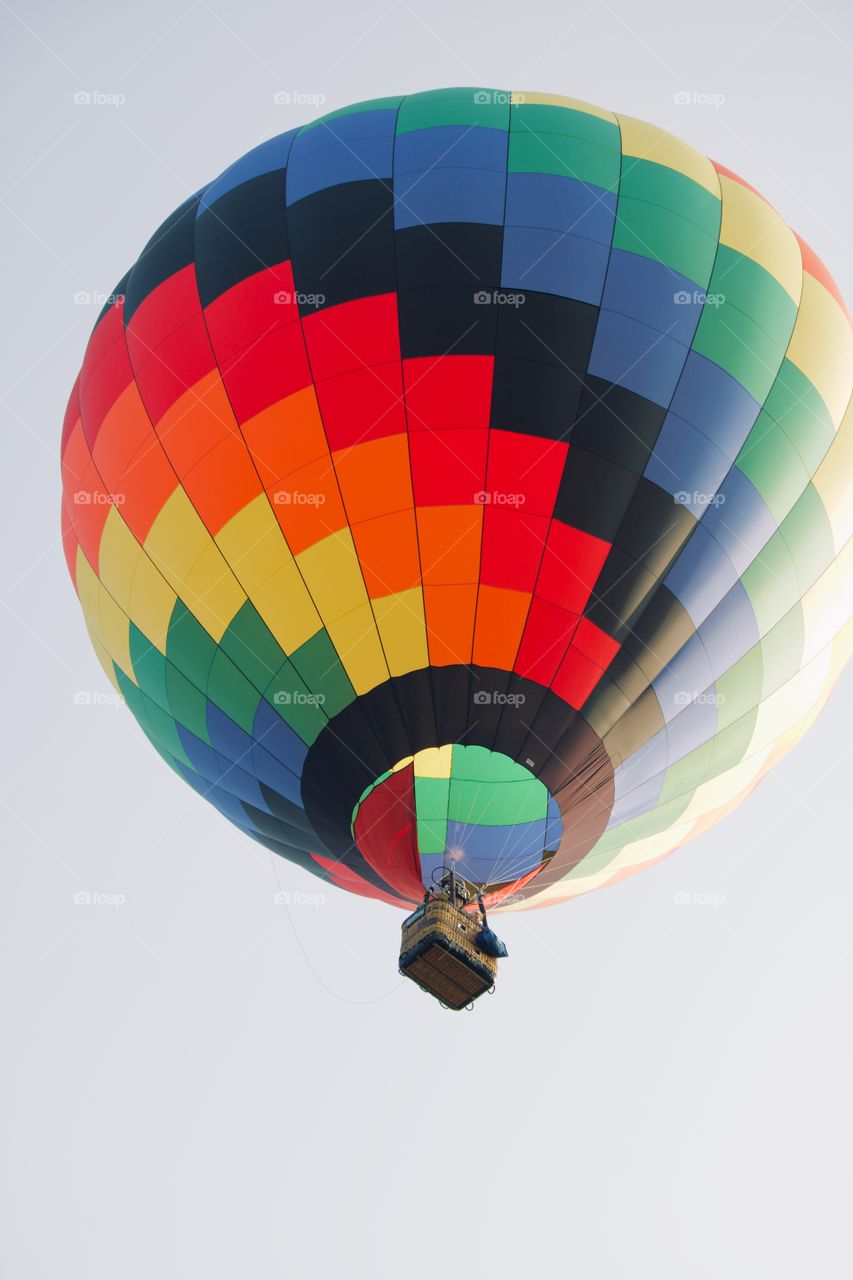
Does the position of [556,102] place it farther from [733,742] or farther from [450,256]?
[733,742]

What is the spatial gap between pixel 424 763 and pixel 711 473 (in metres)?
2.53

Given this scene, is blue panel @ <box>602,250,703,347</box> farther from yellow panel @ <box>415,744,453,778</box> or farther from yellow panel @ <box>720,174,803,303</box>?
yellow panel @ <box>415,744,453,778</box>

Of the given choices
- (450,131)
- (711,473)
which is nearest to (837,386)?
(711,473)

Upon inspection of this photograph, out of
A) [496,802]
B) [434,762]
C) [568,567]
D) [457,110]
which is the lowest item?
[496,802]

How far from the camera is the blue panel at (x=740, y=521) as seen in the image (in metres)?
7.73

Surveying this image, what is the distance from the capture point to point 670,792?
8.60 meters

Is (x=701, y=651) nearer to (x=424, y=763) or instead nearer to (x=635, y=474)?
(x=635, y=474)

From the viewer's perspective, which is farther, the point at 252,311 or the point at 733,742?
the point at 733,742

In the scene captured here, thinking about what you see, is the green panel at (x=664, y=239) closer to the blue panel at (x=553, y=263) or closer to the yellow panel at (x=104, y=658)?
the blue panel at (x=553, y=263)

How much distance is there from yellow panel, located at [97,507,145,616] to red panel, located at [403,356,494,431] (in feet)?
7.23

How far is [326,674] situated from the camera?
24.5 feet

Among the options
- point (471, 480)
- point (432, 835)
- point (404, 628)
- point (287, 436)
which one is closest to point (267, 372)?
point (287, 436)

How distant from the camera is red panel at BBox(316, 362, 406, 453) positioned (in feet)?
24.3

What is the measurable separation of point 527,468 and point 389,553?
0.96m
